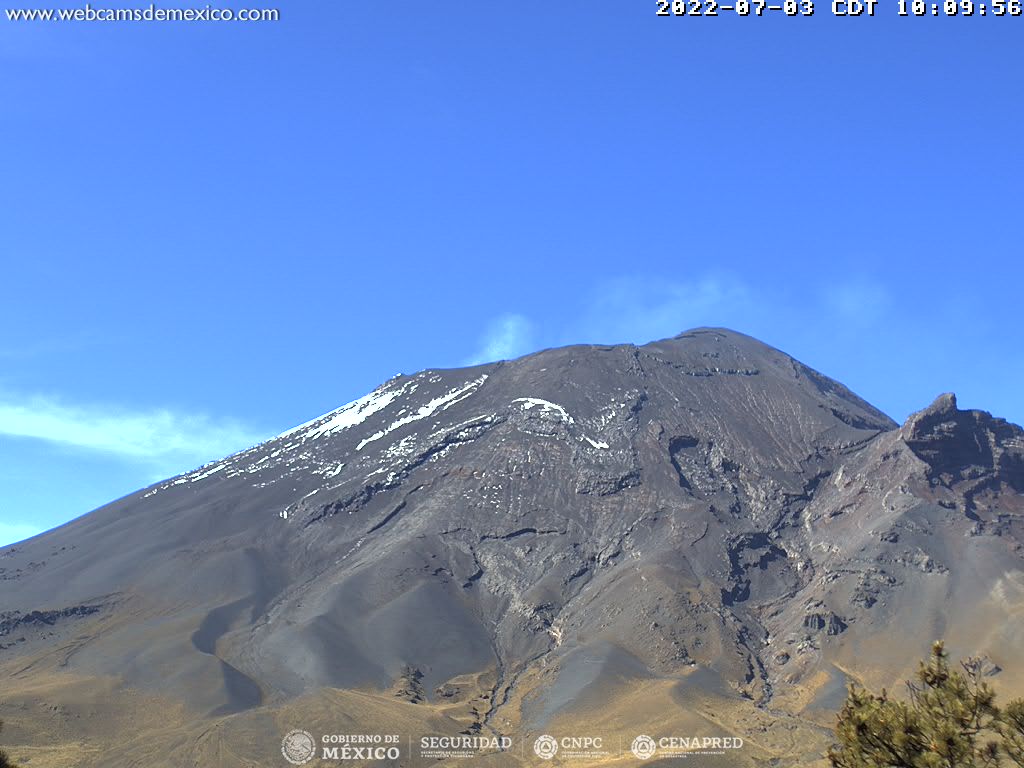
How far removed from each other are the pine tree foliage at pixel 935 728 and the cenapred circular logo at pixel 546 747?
2894 inches

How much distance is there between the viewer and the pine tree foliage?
19875mm

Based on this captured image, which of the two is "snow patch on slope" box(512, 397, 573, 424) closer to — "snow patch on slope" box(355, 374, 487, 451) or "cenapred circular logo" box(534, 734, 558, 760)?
"snow patch on slope" box(355, 374, 487, 451)

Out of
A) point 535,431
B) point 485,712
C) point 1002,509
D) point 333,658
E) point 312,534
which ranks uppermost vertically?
point 535,431

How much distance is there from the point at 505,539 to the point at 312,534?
2609 cm

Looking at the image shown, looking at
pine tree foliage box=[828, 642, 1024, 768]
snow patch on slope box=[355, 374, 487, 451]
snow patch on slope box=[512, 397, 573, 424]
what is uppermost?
snow patch on slope box=[355, 374, 487, 451]

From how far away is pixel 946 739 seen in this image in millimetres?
19875

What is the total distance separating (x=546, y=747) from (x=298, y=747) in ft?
67.6

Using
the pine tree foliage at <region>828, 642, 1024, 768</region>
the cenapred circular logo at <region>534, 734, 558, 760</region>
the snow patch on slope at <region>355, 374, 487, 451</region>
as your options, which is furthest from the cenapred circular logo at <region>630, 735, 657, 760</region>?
the snow patch on slope at <region>355, 374, 487, 451</region>

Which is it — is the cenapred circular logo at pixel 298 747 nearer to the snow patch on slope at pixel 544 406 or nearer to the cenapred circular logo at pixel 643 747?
the cenapred circular logo at pixel 643 747

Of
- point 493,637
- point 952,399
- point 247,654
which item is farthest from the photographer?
point 952,399

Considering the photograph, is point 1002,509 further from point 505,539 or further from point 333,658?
point 333,658

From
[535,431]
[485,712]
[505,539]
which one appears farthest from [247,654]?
[535,431]

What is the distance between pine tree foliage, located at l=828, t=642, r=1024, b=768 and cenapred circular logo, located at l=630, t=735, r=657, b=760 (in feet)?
224

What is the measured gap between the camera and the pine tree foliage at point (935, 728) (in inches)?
→ 782
